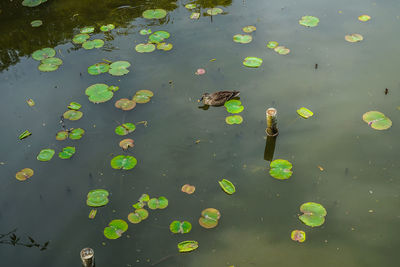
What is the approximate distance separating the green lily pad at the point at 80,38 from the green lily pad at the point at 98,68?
90 centimetres

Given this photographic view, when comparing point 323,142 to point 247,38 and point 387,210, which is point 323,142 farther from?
point 247,38

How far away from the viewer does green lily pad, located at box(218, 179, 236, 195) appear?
4.34 meters

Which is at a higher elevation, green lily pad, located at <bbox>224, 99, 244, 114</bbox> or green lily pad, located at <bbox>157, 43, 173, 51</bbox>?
green lily pad, located at <bbox>157, 43, 173, 51</bbox>

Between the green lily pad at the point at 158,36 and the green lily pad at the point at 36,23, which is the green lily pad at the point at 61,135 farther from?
the green lily pad at the point at 36,23

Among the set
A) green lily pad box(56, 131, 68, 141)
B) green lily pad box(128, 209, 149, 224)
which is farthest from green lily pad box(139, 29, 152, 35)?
green lily pad box(128, 209, 149, 224)

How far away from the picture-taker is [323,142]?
487 centimetres

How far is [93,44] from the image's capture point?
665cm

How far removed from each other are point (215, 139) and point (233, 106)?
0.68 m

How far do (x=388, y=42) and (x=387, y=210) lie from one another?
11.6 ft

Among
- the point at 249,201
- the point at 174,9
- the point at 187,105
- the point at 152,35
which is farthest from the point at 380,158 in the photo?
the point at 174,9

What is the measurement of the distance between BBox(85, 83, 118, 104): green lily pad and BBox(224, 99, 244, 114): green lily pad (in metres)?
1.79

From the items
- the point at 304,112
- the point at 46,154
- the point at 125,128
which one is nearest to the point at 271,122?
the point at 304,112

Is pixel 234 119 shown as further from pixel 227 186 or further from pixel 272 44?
pixel 272 44

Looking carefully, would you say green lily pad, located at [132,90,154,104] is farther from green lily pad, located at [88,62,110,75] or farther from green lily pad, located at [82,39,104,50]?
green lily pad, located at [82,39,104,50]
